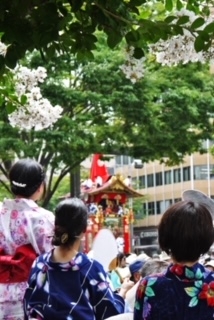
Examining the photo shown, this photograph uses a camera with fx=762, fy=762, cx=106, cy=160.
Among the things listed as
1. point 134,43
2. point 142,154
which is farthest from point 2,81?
point 142,154

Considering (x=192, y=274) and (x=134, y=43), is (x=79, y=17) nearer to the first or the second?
(x=134, y=43)

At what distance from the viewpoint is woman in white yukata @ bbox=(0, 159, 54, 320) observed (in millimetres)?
Answer: 3678

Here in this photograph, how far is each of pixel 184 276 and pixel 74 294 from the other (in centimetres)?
73

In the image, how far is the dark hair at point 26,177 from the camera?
376 centimetres

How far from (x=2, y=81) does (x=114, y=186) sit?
19424mm

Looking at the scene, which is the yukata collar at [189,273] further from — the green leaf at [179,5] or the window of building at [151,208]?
the window of building at [151,208]

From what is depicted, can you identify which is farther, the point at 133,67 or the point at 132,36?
the point at 133,67

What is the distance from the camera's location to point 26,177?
376 cm

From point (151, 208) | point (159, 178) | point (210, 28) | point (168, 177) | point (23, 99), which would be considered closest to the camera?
point (210, 28)

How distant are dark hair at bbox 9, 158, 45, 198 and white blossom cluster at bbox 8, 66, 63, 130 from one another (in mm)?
797

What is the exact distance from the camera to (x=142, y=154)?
16016 millimetres

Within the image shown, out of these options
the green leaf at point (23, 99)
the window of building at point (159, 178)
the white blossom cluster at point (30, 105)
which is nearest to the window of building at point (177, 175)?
the window of building at point (159, 178)

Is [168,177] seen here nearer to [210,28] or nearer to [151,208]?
Result: [151,208]

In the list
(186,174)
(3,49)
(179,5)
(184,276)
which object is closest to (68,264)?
(184,276)
